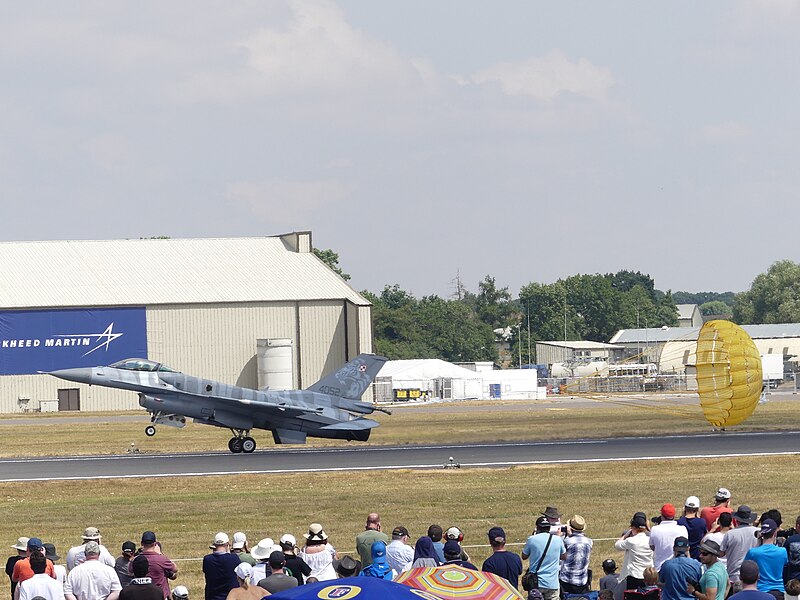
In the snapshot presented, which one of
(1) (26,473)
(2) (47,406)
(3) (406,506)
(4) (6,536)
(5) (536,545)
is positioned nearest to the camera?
(5) (536,545)

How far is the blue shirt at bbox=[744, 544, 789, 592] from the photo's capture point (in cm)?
1211

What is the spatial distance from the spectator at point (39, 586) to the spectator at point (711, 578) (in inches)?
261

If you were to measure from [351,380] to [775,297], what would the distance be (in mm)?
135184

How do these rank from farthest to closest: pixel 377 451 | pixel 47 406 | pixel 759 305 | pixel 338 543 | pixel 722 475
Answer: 1. pixel 759 305
2. pixel 47 406
3. pixel 377 451
4. pixel 722 475
5. pixel 338 543

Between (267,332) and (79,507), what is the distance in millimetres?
54754

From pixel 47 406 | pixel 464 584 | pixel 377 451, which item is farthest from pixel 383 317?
pixel 464 584

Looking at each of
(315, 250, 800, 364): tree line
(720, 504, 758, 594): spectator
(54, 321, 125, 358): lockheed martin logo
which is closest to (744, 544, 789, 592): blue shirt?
(720, 504, 758, 594): spectator

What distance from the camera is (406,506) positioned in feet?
82.9

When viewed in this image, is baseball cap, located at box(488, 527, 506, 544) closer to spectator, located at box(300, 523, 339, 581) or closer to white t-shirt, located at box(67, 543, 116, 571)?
spectator, located at box(300, 523, 339, 581)

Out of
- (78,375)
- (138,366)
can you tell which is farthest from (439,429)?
(78,375)

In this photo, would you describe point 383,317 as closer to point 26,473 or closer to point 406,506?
point 26,473

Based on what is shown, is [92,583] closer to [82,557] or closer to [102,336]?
[82,557]

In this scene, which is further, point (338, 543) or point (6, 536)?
point (6, 536)

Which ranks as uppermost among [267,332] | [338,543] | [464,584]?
[267,332]
